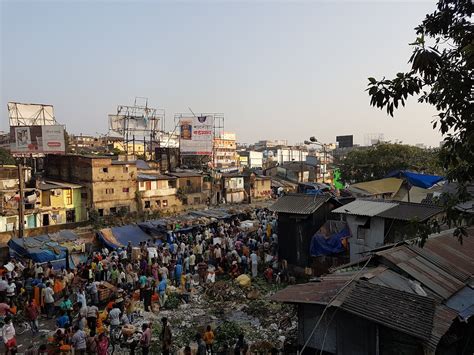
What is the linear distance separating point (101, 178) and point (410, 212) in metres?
26.2

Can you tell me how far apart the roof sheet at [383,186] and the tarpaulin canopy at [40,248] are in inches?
737

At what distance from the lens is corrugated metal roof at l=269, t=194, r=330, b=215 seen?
18.8 metres

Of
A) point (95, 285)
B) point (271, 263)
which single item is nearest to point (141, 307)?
point (95, 285)

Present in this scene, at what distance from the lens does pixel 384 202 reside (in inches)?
715

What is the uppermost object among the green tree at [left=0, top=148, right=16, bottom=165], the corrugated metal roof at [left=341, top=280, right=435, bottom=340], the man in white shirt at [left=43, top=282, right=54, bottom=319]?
the green tree at [left=0, top=148, right=16, bottom=165]

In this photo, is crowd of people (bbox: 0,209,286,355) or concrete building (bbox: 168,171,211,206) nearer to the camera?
crowd of people (bbox: 0,209,286,355)

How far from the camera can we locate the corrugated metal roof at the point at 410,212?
621 inches

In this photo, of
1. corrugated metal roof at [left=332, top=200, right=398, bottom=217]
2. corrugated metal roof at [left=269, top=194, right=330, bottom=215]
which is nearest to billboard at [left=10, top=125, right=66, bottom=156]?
corrugated metal roof at [left=269, top=194, right=330, bottom=215]

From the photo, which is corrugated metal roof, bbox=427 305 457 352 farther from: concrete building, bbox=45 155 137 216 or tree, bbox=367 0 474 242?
concrete building, bbox=45 155 137 216

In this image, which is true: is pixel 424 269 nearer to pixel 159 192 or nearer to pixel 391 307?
pixel 391 307

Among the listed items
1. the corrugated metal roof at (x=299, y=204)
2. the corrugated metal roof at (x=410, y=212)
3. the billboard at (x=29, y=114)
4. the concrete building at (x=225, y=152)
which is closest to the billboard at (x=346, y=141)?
the concrete building at (x=225, y=152)

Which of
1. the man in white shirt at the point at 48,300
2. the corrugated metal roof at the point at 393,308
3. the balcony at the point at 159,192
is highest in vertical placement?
the corrugated metal roof at the point at 393,308

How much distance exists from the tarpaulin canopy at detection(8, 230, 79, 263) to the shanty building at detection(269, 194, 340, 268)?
1049 centimetres

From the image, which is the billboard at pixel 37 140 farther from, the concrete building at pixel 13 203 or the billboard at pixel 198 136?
the billboard at pixel 198 136
